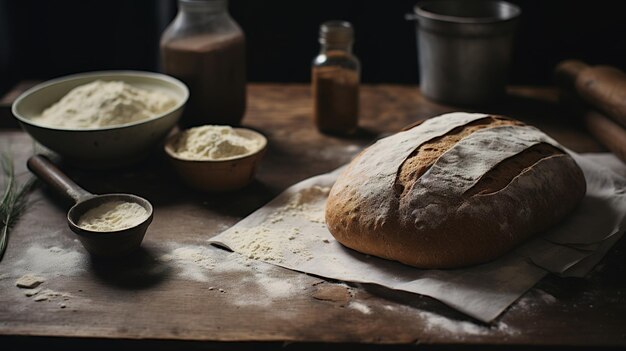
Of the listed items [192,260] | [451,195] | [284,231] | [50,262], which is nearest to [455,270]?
→ [451,195]

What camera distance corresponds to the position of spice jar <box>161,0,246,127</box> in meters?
1.97

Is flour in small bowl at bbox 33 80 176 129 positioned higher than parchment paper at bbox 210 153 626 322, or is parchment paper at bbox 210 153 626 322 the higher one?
flour in small bowl at bbox 33 80 176 129

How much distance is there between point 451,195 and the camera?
1.33 metres

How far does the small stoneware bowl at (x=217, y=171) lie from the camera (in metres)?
1.64

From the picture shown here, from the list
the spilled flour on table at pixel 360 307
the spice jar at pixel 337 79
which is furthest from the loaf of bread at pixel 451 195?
the spice jar at pixel 337 79

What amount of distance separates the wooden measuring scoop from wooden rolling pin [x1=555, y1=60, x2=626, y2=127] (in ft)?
4.00

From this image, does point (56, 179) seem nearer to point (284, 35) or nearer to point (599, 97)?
point (284, 35)

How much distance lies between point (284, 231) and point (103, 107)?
2.04 feet

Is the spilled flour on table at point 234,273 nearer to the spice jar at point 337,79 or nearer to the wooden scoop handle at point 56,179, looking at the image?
the wooden scoop handle at point 56,179

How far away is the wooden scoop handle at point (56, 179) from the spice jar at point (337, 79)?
77cm

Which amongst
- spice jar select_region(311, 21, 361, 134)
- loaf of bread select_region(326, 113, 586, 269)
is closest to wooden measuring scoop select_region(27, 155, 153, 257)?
loaf of bread select_region(326, 113, 586, 269)

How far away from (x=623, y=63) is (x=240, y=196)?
1.64 m

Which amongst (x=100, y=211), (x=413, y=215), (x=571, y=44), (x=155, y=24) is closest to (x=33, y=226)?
(x=100, y=211)

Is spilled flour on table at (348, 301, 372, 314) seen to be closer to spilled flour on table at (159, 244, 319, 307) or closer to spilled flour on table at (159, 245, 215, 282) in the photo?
spilled flour on table at (159, 244, 319, 307)
